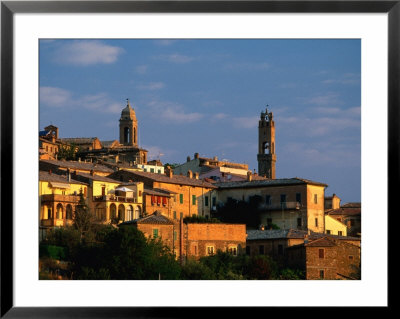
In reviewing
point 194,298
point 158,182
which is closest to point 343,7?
point 194,298

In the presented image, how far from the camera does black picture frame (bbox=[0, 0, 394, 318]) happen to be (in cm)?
482

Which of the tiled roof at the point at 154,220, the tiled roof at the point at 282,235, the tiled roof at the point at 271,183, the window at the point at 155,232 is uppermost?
the tiled roof at the point at 271,183

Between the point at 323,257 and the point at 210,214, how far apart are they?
668 centimetres

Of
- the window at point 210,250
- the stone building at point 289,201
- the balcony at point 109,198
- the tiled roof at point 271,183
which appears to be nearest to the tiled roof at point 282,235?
the window at point 210,250

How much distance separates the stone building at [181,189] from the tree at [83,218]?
158 inches

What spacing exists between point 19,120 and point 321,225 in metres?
28.5

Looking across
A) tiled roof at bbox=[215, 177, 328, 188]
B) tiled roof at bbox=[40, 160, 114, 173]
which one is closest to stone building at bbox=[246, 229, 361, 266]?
→ tiled roof at bbox=[215, 177, 328, 188]

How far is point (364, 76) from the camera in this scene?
5062mm

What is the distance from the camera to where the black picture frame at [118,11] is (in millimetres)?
4824

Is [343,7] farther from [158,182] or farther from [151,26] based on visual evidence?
[158,182]

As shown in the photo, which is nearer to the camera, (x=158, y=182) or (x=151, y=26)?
(x=151, y=26)

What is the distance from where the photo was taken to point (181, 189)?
31.9 meters

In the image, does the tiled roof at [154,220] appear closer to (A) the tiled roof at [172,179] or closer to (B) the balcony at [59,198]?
(B) the balcony at [59,198]

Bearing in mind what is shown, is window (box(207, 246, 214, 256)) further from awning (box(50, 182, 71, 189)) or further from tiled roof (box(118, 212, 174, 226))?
awning (box(50, 182, 71, 189))
